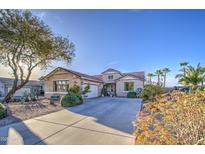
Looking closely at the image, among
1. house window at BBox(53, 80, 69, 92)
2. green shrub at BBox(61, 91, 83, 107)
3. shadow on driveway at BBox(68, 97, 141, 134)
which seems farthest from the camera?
house window at BBox(53, 80, 69, 92)

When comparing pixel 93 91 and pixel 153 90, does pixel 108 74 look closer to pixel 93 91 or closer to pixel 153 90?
pixel 93 91

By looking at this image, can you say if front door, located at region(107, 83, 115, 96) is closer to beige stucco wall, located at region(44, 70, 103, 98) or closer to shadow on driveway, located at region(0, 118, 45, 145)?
beige stucco wall, located at region(44, 70, 103, 98)

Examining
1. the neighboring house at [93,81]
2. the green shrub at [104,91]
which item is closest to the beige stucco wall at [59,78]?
the neighboring house at [93,81]

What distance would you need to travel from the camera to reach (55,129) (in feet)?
16.8

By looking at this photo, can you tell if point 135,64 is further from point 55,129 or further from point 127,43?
point 55,129

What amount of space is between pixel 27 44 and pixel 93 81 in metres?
8.60

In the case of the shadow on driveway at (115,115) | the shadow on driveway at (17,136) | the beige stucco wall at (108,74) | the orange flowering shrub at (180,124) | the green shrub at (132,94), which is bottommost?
the shadow on driveway at (115,115)

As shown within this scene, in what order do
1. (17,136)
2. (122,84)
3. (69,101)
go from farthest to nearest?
(122,84)
(69,101)
(17,136)

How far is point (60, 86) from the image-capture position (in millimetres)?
16453

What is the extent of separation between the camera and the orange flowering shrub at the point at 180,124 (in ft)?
9.83

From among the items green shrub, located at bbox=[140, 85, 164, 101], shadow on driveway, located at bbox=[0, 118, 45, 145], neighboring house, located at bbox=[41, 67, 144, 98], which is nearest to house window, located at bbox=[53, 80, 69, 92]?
neighboring house, located at bbox=[41, 67, 144, 98]

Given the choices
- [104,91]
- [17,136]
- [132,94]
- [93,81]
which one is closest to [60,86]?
[93,81]

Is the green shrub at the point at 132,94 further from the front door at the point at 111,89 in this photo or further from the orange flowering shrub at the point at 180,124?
the orange flowering shrub at the point at 180,124

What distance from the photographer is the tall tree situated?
952cm
